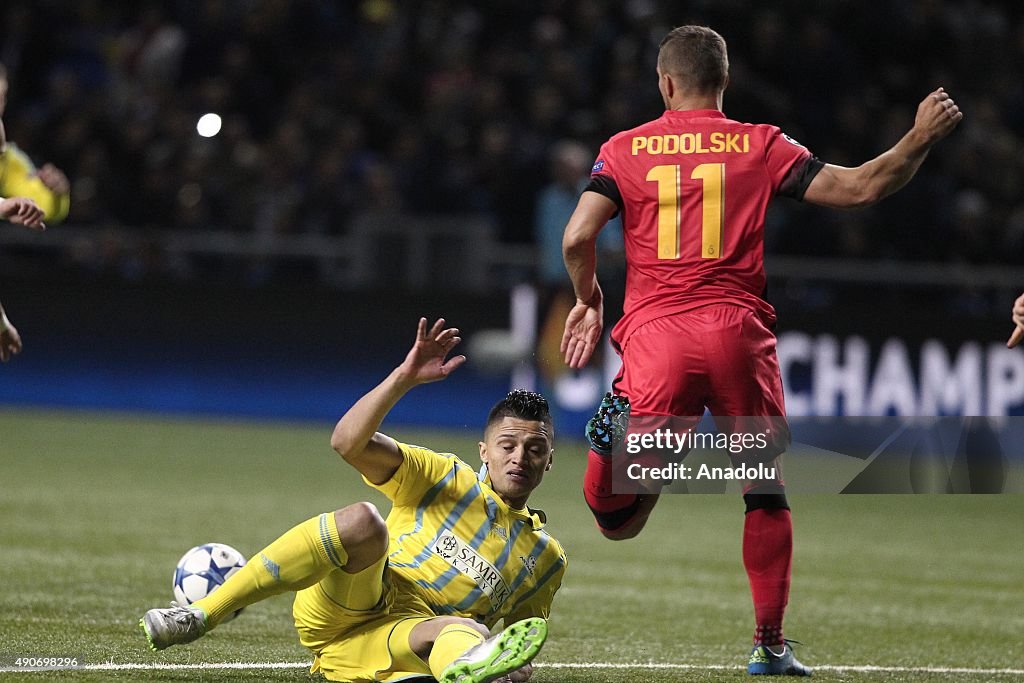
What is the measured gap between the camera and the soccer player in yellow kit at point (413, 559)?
4.85 metres

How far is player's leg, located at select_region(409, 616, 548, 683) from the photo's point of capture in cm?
451

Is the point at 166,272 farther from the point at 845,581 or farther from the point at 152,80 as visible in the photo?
the point at 845,581

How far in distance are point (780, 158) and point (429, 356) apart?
1.50m

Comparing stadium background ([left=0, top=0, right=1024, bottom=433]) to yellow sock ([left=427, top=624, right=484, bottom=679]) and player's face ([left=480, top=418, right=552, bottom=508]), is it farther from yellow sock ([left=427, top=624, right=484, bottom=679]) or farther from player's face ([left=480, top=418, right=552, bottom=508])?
yellow sock ([left=427, top=624, right=484, bottom=679])

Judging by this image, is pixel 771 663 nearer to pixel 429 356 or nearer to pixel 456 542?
pixel 456 542

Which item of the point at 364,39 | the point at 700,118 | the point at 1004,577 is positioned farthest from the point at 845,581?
the point at 364,39

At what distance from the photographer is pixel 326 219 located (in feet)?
50.7

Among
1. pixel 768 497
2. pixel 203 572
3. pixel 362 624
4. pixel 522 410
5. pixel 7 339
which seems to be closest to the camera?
pixel 362 624

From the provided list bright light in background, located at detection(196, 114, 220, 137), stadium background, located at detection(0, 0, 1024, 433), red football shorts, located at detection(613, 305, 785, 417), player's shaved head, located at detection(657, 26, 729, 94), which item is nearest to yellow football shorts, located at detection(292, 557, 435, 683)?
red football shorts, located at detection(613, 305, 785, 417)

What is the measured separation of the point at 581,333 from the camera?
5699mm

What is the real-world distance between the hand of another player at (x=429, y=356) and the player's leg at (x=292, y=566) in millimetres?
416

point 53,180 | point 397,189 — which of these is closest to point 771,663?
point 53,180

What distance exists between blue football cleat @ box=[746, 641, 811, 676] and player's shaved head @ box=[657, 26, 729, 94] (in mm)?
1910

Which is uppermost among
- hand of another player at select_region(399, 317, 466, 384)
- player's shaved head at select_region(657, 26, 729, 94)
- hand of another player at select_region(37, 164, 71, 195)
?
player's shaved head at select_region(657, 26, 729, 94)
